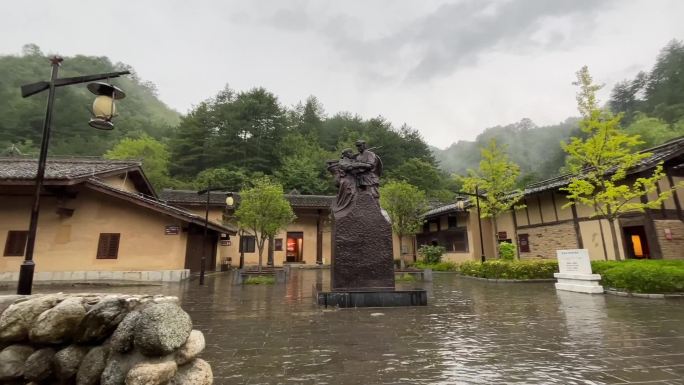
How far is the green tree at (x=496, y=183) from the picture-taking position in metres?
19.7

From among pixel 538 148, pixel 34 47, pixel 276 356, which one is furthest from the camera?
pixel 538 148

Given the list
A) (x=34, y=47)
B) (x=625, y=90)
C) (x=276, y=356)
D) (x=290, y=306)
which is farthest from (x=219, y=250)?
→ (x=34, y=47)

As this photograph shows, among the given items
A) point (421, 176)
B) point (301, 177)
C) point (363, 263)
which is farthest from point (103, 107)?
point (421, 176)

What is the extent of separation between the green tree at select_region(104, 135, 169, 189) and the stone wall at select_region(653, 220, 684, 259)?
129ft

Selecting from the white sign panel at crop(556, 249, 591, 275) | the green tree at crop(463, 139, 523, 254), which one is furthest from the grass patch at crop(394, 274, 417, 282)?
the green tree at crop(463, 139, 523, 254)

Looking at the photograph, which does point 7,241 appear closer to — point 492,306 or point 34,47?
point 492,306

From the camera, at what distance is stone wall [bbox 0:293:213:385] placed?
2.61 metres

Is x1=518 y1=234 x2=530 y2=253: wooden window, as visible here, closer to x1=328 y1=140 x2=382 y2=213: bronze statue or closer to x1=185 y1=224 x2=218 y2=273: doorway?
x1=328 y1=140 x2=382 y2=213: bronze statue

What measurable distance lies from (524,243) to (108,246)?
22.8 meters

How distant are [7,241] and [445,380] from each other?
Answer: 18.1 meters

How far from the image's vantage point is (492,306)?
7.82 metres

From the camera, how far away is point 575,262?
1071 cm

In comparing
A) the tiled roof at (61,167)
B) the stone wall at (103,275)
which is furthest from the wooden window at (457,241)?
the tiled roof at (61,167)

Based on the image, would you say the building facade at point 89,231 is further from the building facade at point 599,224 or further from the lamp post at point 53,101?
the building facade at point 599,224
